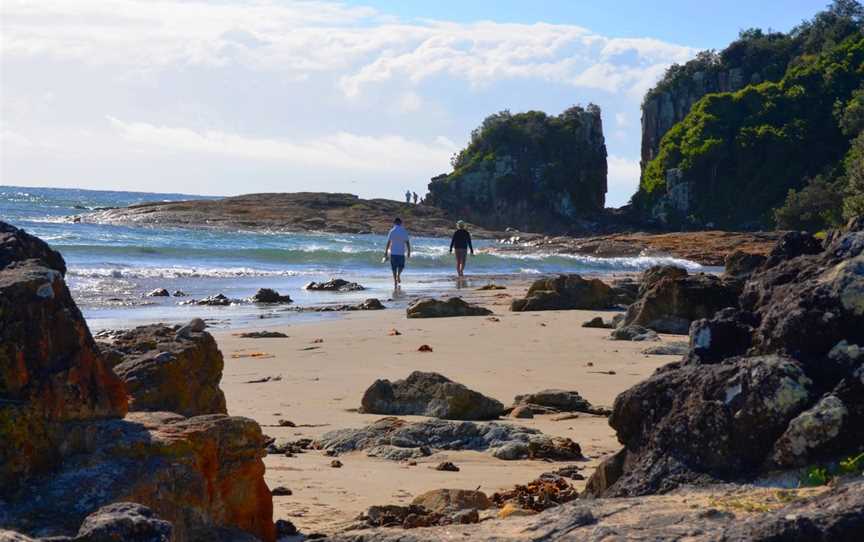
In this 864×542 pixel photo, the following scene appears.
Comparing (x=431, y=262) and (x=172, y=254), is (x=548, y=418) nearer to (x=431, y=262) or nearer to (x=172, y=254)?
(x=431, y=262)

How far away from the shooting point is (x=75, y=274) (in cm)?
2850

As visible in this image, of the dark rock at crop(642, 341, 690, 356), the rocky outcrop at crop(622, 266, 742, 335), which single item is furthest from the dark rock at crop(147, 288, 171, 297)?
the dark rock at crop(642, 341, 690, 356)

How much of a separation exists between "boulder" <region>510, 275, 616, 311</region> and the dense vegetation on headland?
40839mm

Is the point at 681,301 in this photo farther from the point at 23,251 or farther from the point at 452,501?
the point at 23,251

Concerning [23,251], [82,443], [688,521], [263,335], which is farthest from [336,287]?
[688,521]

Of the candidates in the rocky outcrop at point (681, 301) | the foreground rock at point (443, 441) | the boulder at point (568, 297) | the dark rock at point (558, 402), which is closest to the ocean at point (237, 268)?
the boulder at point (568, 297)

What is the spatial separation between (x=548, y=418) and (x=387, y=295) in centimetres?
1514

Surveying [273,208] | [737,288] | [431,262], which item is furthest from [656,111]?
[737,288]

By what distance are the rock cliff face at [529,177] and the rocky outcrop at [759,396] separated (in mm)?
64740

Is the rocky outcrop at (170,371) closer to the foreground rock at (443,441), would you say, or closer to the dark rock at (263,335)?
→ the foreground rock at (443,441)

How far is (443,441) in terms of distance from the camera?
277 inches

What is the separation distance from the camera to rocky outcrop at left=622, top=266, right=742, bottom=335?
13680 millimetres

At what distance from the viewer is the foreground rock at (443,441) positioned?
679 centimetres

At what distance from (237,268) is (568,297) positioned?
57.3 feet
